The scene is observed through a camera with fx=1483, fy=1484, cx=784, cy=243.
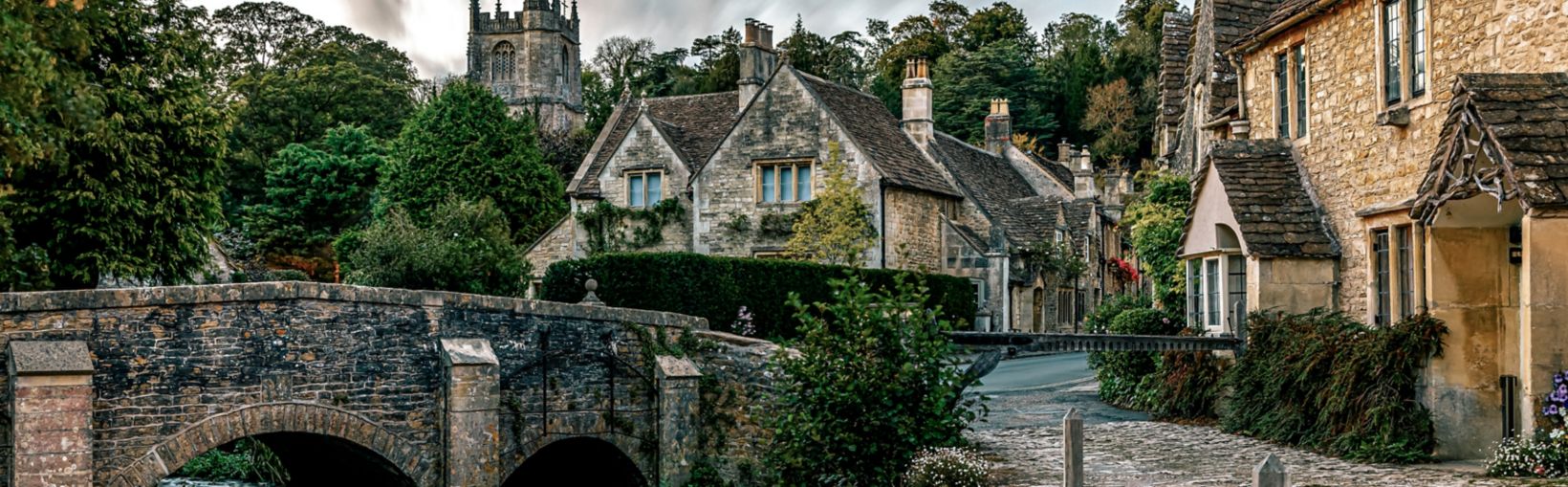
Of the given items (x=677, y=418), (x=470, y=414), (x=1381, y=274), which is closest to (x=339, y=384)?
(x=470, y=414)

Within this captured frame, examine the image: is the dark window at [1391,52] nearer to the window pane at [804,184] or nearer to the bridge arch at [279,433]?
the bridge arch at [279,433]

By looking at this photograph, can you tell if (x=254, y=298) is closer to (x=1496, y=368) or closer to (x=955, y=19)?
(x=1496, y=368)

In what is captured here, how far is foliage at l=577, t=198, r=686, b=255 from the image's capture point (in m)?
35.6

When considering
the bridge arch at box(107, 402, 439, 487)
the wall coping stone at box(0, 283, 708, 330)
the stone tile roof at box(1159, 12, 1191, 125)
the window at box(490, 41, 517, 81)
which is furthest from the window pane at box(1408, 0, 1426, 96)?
the window at box(490, 41, 517, 81)

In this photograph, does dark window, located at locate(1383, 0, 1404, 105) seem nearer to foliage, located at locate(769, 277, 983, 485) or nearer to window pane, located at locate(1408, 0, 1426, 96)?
window pane, located at locate(1408, 0, 1426, 96)

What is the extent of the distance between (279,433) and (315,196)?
35.0 m

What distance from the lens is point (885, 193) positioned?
33406mm

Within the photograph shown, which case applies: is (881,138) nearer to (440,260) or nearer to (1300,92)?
(440,260)

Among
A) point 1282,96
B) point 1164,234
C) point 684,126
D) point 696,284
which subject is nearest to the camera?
point 1282,96

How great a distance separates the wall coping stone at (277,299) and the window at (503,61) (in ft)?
242

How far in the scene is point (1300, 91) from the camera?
1850 cm

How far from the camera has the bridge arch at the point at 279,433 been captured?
1462 cm

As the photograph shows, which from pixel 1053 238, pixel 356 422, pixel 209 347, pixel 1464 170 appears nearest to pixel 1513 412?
pixel 1464 170

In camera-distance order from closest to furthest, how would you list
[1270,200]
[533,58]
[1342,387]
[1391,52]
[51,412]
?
[51,412]
[1342,387]
[1391,52]
[1270,200]
[533,58]
